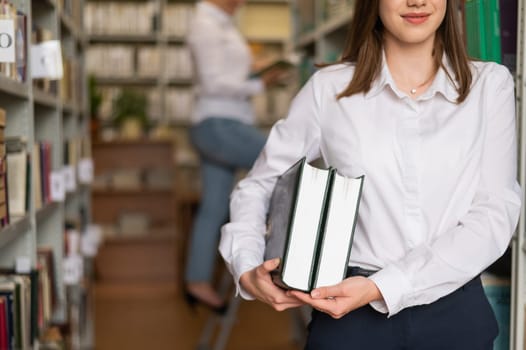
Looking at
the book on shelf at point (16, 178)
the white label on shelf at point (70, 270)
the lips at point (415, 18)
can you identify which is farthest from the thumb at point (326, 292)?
the white label on shelf at point (70, 270)

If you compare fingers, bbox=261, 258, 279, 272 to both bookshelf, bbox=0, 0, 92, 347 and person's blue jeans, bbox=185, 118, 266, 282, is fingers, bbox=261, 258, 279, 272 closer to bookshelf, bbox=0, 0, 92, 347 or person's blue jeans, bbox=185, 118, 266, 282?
bookshelf, bbox=0, 0, 92, 347

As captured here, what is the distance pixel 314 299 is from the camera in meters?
1.13

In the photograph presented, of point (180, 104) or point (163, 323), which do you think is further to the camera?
point (180, 104)

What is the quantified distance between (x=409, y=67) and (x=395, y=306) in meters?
0.47

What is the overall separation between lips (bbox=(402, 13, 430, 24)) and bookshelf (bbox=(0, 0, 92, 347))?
866mm

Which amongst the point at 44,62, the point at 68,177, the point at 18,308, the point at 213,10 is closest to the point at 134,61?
the point at 213,10

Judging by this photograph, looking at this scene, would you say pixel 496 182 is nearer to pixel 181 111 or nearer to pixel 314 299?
pixel 314 299

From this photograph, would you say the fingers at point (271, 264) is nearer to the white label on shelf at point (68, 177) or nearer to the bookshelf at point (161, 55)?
the white label on shelf at point (68, 177)

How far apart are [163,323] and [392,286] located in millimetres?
2942

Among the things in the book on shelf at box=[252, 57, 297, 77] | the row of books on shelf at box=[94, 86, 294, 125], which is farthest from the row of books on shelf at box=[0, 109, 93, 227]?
the row of books on shelf at box=[94, 86, 294, 125]

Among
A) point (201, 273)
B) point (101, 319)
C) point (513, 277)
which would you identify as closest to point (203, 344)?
point (201, 273)

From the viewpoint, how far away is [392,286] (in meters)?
1.18

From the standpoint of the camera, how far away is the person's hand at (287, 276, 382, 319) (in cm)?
113

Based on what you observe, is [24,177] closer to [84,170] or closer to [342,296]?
[342,296]
